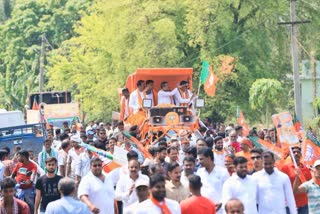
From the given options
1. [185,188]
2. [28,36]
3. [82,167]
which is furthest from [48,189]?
[28,36]

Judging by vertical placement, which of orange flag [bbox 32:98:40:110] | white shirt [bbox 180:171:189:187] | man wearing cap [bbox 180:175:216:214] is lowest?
man wearing cap [bbox 180:175:216:214]

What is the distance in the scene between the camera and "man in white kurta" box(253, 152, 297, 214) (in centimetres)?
1320

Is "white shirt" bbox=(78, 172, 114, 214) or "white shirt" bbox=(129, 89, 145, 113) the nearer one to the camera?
"white shirt" bbox=(78, 172, 114, 214)

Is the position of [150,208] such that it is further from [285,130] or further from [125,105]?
[125,105]

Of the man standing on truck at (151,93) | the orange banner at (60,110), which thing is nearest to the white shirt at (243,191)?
the man standing on truck at (151,93)

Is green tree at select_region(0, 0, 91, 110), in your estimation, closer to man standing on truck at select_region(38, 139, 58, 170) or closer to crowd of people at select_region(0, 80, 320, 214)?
man standing on truck at select_region(38, 139, 58, 170)

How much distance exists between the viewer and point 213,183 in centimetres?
1333

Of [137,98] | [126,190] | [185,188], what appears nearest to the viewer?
[185,188]

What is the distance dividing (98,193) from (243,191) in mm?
1800

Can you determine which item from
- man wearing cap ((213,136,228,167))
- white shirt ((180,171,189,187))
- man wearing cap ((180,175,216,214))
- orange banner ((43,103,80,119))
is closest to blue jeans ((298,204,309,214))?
white shirt ((180,171,189,187))

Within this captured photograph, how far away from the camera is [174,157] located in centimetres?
1553

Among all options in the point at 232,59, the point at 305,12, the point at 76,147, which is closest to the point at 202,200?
the point at 76,147

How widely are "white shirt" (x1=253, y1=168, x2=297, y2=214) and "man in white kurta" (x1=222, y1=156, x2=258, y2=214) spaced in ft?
0.63

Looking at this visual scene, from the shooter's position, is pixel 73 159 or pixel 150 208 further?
pixel 73 159
